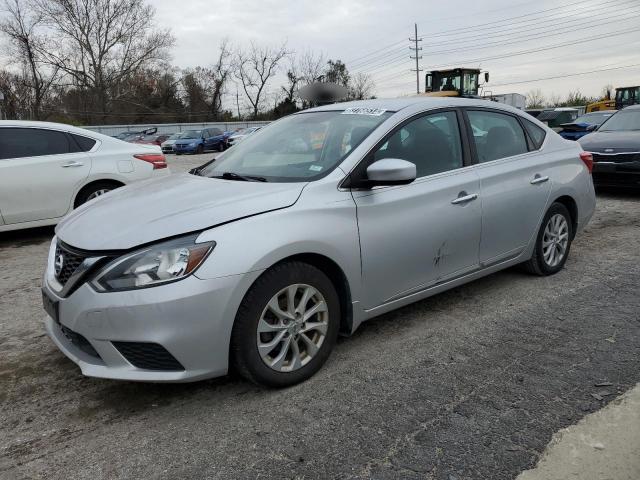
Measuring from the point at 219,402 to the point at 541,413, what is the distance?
1626 millimetres

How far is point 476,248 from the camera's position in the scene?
12.7 ft

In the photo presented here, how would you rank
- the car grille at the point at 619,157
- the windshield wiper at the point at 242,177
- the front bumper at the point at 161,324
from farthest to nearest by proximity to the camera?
the car grille at the point at 619,157
the windshield wiper at the point at 242,177
the front bumper at the point at 161,324

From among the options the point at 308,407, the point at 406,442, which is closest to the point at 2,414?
the point at 308,407

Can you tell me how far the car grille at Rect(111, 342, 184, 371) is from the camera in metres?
2.56

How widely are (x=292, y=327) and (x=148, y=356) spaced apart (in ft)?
2.43

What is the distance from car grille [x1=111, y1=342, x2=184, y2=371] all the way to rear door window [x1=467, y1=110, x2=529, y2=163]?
8.65ft

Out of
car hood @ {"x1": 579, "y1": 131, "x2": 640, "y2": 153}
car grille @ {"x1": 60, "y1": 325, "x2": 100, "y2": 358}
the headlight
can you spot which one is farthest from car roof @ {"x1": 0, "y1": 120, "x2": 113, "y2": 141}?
car hood @ {"x1": 579, "y1": 131, "x2": 640, "y2": 153}

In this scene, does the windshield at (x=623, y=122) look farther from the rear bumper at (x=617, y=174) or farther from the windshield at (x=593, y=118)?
the windshield at (x=593, y=118)

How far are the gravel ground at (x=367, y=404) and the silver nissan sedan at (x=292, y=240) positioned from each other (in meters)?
0.26

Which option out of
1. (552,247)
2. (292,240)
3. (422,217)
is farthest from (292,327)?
(552,247)

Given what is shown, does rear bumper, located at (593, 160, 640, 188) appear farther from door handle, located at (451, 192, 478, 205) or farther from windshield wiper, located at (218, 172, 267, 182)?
windshield wiper, located at (218, 172, 267, 182)

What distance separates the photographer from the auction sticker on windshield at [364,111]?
366 cm

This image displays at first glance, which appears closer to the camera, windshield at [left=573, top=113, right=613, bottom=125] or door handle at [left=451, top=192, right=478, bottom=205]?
door handle at [left=451, top=192, right=478, bottom=205]

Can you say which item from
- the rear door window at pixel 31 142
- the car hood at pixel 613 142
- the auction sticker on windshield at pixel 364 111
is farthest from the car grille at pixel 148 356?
the car hood at pixel 613 142
